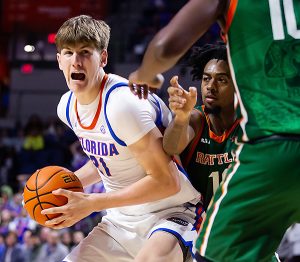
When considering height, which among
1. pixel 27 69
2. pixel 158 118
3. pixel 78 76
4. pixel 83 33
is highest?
pixel 27 69

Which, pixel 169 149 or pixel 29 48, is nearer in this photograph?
pixel 169 149

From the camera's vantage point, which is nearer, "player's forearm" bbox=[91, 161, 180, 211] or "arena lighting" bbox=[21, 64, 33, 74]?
"player's forearm" bbox=[91, 161, 180, 211]

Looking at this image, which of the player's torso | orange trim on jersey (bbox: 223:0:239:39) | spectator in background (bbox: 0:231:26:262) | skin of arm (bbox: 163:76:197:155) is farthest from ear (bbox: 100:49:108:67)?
spectator in background (bbox: 0:231:26:262)

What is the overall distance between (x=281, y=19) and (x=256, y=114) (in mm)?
392

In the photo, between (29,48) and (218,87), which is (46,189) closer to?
(218,87)

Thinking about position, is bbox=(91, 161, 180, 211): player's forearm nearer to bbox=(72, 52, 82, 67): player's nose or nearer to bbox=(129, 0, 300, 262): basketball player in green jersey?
bbox=(72, 52, 82, 67): player's nose

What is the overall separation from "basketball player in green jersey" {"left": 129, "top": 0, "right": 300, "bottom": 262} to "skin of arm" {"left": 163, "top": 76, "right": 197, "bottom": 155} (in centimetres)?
72

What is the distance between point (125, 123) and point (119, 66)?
35.7 ft

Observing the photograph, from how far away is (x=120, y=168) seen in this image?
387 cm

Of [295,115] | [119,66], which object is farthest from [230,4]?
[119,66]

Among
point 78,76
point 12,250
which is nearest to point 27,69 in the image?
point 12,250

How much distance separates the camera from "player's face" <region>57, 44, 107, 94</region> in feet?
12.4

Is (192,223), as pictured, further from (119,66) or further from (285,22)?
(119,66)

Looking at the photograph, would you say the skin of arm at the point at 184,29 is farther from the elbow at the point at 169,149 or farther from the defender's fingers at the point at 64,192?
the defender's fingers at the point at 64,192
